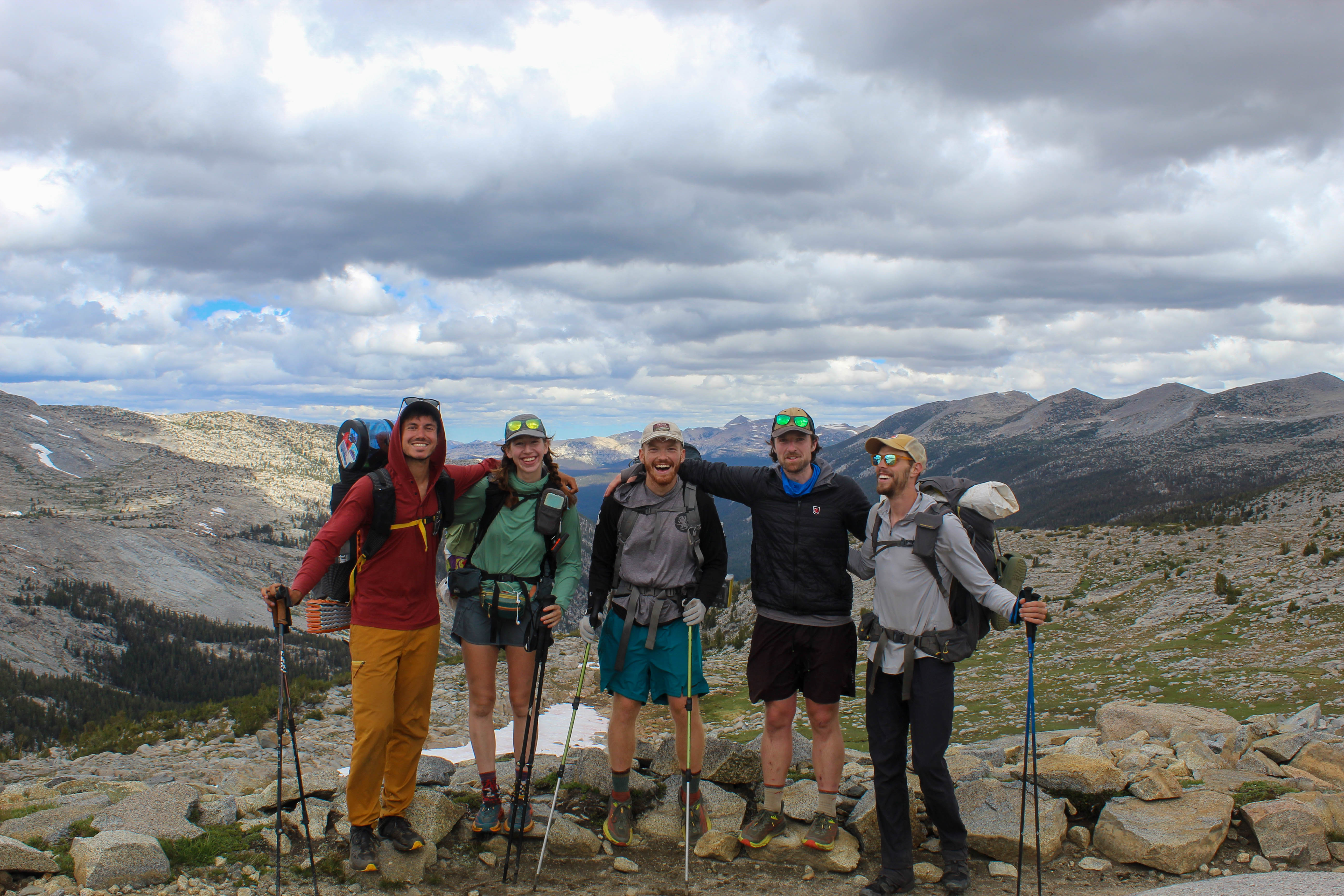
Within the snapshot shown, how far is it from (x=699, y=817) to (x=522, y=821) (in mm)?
1804

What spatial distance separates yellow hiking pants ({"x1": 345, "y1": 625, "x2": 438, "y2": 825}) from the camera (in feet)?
20.9

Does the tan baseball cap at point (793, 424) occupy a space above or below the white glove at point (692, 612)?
above

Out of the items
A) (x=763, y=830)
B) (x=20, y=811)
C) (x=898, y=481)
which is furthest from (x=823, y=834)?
(x=20, y=811)

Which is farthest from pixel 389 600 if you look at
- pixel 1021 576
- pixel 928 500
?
pixel 1021 576

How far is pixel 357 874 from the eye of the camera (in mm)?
6613

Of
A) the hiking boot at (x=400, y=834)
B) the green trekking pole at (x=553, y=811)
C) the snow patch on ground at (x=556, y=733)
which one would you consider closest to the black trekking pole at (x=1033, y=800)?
the green trekking pole at (x=553, y=811)

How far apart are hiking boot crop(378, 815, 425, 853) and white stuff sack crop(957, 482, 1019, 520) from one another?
5.97m

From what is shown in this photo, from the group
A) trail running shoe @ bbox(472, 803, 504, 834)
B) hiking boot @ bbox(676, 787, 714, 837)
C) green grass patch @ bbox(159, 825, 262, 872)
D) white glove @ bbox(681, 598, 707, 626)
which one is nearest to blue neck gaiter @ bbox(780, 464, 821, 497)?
white glove @ bbox(681, 598, 707, 626)

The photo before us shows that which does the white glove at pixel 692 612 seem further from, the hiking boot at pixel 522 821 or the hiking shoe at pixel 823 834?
the hiking boot at pixel 522 821

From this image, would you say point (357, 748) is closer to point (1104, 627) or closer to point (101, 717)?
point (1104, 627)

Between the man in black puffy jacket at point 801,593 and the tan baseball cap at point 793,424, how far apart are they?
0.03 feet

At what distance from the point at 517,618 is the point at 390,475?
70.2 inches

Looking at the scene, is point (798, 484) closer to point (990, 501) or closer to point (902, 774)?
point (990, 501)

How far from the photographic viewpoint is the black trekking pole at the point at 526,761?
6.89 m
